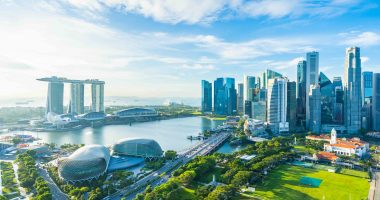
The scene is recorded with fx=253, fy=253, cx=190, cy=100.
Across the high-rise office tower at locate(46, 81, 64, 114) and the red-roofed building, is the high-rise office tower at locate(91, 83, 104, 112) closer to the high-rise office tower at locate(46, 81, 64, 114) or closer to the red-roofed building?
the high-rise office tower at locate(46, 81, 64, 114)

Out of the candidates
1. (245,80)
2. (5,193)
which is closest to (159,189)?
(5,193)

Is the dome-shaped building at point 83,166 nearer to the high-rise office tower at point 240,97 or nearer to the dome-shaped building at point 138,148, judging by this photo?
the dome-shaped building at point 138,148

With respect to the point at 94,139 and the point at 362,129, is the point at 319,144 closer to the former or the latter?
the point at 362,129

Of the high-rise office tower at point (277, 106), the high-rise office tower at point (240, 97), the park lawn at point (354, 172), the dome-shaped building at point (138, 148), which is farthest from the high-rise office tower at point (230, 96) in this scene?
the park lawn at point (354, 172)

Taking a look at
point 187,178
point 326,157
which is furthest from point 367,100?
point 187,178

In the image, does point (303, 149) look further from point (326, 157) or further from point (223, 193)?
point (223, 193)

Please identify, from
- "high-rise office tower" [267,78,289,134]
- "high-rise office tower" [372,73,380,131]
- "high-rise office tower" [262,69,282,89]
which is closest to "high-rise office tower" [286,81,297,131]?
"high-rise office tower" [267,78,289,134]
